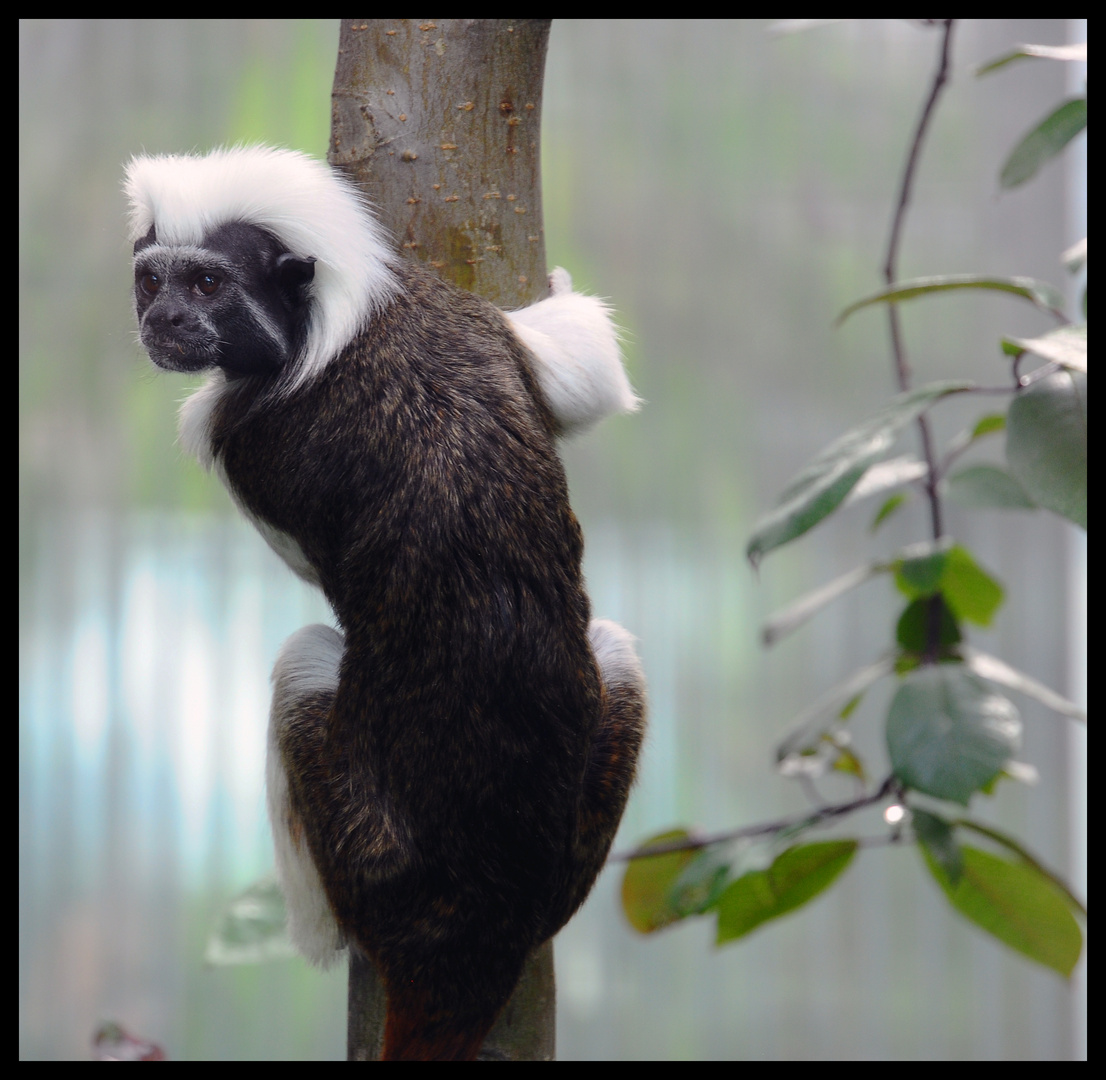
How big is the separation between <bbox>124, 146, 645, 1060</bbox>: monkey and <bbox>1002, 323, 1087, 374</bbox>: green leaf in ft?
1.60

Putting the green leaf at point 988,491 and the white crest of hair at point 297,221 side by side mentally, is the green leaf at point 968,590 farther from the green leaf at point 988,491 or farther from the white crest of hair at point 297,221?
the white crest of hair at point 297,221

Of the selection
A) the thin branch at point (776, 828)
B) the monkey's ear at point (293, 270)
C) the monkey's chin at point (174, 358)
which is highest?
the monkey's ear at point (293, 270)

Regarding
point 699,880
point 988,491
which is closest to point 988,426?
point 988,491

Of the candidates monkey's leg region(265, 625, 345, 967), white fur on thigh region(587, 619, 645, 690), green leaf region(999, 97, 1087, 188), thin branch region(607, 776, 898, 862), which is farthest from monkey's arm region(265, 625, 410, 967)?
green leaf region(999, 97, 1087, 188)

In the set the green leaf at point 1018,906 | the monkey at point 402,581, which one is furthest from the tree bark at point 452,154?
the green leaf at point 1018,906

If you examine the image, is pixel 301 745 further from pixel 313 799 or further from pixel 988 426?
pixel 988 426

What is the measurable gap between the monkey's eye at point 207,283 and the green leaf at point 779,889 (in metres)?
0.95

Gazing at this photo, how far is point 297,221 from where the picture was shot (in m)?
0.95

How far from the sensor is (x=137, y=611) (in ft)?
7.08

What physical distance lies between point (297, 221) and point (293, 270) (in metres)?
0.05

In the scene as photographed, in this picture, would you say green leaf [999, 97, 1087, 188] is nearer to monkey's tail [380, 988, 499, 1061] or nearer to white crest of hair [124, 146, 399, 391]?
white crest of hair [124, 146, 399, 391]

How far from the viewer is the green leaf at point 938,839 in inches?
48.1

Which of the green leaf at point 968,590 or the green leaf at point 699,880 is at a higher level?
the green leaf at point 968,590

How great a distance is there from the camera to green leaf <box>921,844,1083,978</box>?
4.20 feet
